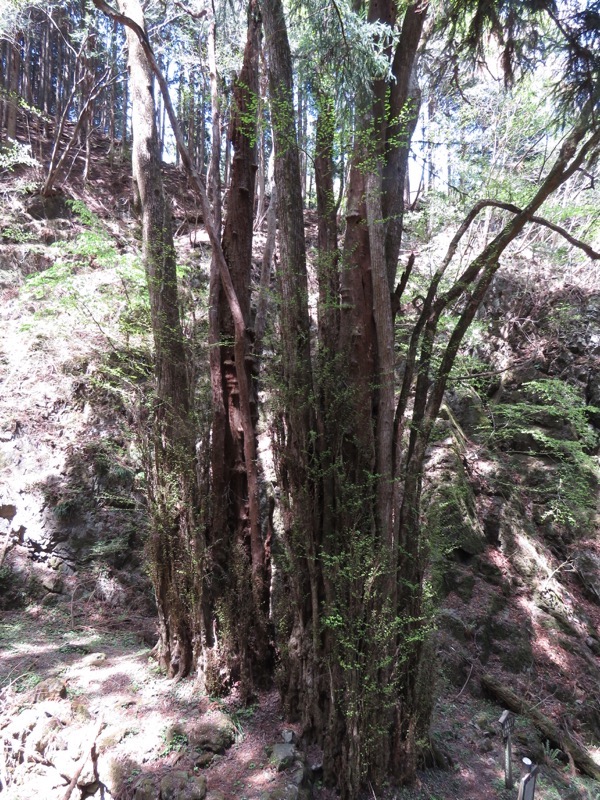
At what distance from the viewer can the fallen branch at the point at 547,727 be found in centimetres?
454

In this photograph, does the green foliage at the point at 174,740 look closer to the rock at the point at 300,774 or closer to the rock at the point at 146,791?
the rock at the point at 146,791

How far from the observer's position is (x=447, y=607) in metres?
5.89

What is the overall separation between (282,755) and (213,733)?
518 mm

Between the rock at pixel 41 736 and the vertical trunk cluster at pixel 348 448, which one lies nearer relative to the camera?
the vertical trunk cluster at pixel 348 448

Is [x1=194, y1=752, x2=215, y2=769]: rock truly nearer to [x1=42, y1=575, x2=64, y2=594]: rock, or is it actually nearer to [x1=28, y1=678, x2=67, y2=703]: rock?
[x1=28, y1=678, x2=67, y2=703]: rock

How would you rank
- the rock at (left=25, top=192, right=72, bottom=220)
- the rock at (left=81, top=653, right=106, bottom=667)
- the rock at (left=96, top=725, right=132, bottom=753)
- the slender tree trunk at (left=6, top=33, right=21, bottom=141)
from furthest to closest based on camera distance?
the slender tree trunk at (left=6, top=33, right=21, bottom=141) < the rock at (left=25, top=192, right=72, bottom=220) < the rock at (left=81, top=653, right=106, bottom=667) < the rock at (left=96, top=725, right=132, bottom=753)

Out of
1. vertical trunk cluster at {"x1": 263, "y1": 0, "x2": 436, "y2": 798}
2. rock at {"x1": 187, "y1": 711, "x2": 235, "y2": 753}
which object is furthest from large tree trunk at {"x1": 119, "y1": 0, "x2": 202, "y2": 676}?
vertical trunk cluster at {"x1": 263, "y1": 0, "x2": 436, "y2": 798}

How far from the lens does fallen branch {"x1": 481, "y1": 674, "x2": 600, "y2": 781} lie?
179 inches

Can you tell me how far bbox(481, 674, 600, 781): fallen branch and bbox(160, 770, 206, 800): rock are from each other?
359cm

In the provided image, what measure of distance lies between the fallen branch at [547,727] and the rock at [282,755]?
3041 millimetres

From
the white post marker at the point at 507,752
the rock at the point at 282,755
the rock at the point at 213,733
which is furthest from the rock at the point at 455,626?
the rock at the point at 213,733

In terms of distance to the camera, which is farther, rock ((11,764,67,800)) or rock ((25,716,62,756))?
rock ((25,716,62,756))

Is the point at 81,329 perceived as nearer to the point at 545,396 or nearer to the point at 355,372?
the point at 355,372

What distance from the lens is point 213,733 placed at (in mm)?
3248
